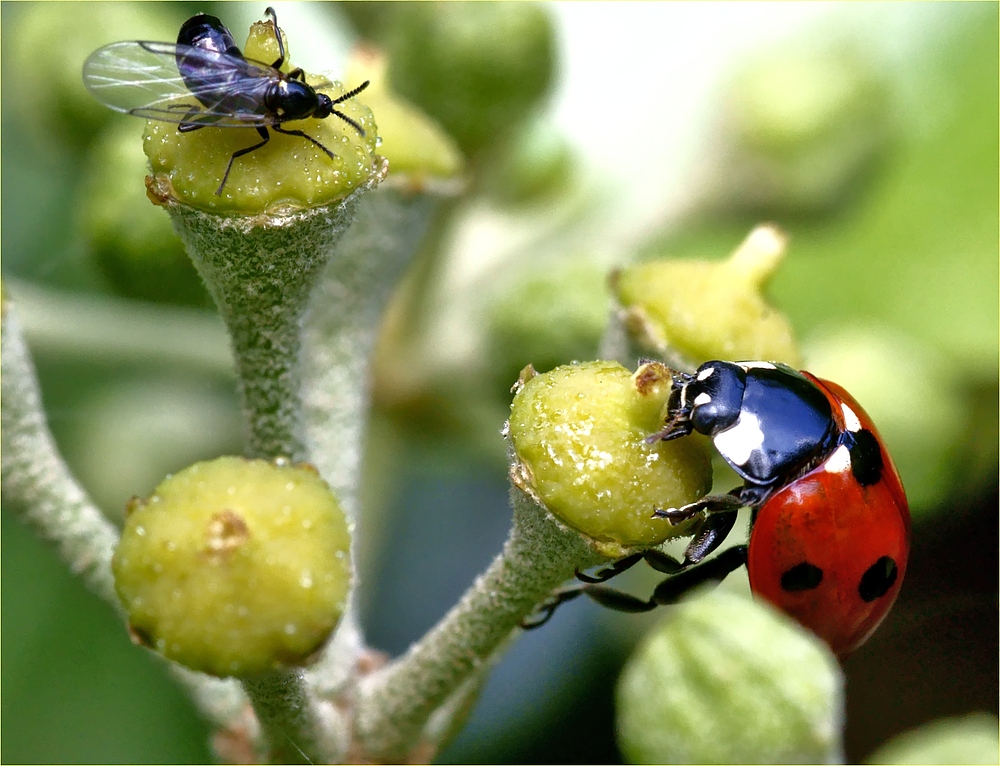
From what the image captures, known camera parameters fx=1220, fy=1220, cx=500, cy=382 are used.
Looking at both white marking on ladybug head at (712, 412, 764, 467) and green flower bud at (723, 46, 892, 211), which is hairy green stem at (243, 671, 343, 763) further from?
green flower bud at (723, 46, 892, 211)

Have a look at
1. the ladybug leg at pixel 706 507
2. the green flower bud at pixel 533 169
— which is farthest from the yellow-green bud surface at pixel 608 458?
the green flower bud at pixel 533 169

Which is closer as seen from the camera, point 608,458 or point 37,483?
point 608,458

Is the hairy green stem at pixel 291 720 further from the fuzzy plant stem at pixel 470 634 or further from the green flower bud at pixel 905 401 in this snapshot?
the green flower bud at pixel 905 401

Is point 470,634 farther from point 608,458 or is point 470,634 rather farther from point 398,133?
point 398,133

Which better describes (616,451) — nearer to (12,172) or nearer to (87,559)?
(87,559)

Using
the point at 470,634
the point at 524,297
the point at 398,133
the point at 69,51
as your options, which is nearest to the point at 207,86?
the point at 398,133

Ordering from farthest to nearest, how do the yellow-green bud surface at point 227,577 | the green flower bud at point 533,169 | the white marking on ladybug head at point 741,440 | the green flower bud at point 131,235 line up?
the green flower bud at point 533,169
the green flower bud at point 131,235
the white marking on ladybug head at point 741,440
the yellow-green bud surface at point 227,577

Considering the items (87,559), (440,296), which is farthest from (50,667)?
(87,559)
